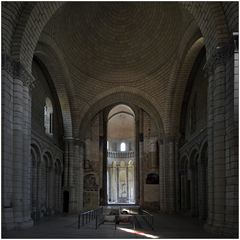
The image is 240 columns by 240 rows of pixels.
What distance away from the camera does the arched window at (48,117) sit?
1203 inches

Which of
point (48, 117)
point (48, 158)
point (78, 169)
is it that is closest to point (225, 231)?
point (48, 158)

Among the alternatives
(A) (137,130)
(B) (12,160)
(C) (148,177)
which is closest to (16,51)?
(B) (12,160)

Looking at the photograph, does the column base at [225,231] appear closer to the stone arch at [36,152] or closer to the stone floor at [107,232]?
the stone floor at [107,232]

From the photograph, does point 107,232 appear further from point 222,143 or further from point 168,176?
point 168,176

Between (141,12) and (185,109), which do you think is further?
(185,109)

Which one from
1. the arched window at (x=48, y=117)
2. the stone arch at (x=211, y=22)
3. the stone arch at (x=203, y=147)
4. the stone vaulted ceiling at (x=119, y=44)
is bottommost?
the stone arch at (x=203, y=147)

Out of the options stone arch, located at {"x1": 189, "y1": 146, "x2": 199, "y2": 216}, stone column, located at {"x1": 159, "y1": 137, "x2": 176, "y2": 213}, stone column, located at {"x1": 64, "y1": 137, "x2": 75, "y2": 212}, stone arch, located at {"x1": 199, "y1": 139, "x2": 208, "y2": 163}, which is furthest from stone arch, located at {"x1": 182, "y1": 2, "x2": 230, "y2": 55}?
stone column, located at {"x1": 64, "y1": 137, "x2": 75, "y2": 212}

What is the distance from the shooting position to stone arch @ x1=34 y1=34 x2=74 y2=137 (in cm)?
2598

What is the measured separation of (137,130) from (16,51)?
29.3 metres

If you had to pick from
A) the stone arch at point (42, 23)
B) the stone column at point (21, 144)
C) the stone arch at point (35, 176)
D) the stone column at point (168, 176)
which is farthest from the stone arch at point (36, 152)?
the stone column at point (168, 176)

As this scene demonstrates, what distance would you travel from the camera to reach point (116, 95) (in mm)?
36219

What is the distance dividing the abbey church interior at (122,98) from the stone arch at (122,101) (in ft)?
0.33

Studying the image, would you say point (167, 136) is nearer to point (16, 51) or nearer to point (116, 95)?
point (116, 95)

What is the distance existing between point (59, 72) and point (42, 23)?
38.7 ft
